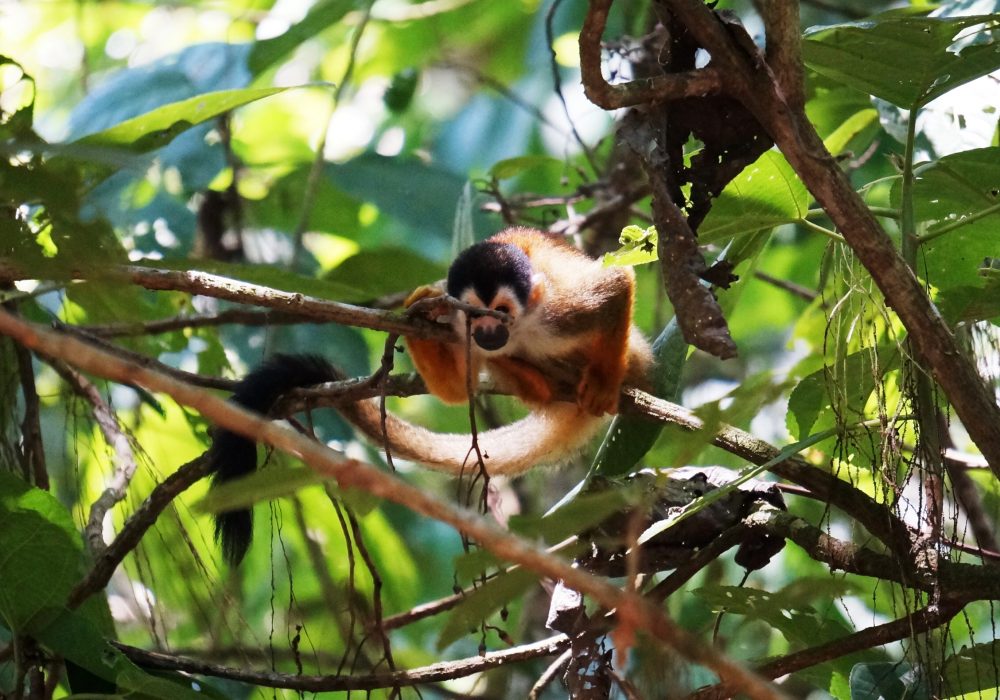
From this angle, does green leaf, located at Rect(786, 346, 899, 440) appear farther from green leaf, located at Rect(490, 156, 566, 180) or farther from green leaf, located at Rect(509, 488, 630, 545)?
green leaf, located at Rect(490, 156, 566, 180)

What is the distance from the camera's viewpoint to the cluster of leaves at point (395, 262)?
4.66 feet

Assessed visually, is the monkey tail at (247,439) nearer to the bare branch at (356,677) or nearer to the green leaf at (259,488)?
the bare branch at (356,677)

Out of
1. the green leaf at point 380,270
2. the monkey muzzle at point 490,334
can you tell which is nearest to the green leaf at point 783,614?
the monkey muzzle at point 490,334

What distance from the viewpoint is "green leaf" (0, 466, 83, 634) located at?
1.49m

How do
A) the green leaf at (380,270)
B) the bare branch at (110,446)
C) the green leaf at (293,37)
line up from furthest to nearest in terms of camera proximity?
the green leaf at (380,270) < the green leaf at (293,37) < the bare branch at (110,446)

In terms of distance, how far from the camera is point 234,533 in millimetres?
1763

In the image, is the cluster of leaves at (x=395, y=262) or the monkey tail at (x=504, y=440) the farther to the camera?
the monkey tail at (x=504, y=440)

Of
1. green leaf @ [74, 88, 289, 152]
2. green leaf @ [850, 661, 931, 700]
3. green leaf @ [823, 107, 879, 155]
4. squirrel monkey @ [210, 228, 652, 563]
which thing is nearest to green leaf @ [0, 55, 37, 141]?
green leaf @ [74, 88, 289, 152]

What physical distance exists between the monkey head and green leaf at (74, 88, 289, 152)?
64 centimetres

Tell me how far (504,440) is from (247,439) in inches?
41.7

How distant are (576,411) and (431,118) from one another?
8.85ft

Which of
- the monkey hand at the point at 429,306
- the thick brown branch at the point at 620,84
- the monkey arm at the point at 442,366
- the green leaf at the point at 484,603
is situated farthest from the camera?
the monkey arm at the point at 442,366

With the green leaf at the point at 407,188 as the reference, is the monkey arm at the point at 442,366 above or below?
below

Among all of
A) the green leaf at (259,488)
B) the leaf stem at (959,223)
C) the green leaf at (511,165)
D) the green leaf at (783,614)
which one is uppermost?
the green leaf at (511,165)
